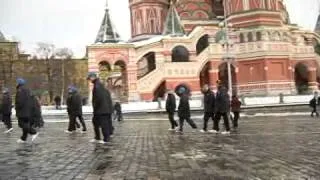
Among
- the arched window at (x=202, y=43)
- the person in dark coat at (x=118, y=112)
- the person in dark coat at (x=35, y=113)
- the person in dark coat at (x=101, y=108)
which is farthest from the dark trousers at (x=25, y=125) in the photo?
the arched window at (x=202, y=43)

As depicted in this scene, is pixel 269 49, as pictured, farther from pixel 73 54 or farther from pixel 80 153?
pixel 80 153

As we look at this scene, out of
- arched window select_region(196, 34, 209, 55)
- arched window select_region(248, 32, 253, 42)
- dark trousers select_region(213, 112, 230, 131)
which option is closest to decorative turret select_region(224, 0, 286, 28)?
arched window select_region(248, 32, 253, 42)

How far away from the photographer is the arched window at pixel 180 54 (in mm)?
58494

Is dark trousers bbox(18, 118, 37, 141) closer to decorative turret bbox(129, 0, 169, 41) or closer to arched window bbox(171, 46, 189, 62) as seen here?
arched window bbox(171, 46, 189, 62)

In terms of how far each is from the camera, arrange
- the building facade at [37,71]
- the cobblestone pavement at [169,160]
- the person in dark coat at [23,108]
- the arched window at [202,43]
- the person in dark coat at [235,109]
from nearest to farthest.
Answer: the cobblestone pavement at [169,160], the person in dark coat at [23,108], the person in dark coat at [235,109], the arched window at [202,43], the building facade at [37,71]

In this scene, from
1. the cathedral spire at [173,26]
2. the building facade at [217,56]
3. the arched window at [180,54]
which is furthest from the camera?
the cathedral spire at [173,26]

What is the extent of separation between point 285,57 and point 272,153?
1906 inches

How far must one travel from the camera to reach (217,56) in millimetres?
58250

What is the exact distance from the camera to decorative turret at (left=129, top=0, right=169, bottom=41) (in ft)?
224

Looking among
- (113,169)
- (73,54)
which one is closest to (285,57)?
(73,54)

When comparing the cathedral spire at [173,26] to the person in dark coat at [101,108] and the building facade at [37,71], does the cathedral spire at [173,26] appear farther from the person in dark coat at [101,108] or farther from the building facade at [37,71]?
the person in dark coat at [101,108]

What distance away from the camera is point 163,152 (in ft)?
38.1

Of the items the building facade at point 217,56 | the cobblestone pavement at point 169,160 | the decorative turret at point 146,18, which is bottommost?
the cobblestone pavement at point 169,160

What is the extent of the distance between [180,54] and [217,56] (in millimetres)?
3953
